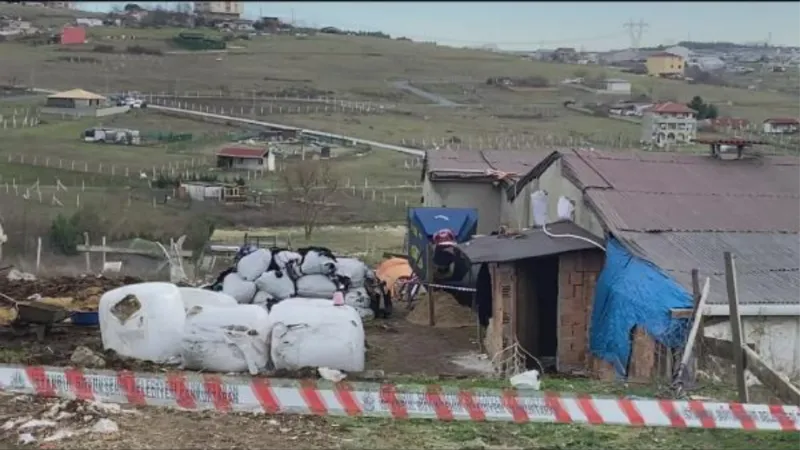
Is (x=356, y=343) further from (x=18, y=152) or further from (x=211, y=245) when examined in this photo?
(x=18, y=152)

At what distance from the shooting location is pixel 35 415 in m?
7.53

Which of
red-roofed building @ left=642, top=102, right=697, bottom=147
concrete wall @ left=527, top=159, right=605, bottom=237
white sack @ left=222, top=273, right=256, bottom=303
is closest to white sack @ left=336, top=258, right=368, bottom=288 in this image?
white sack @ left=222, top=273, right=256, bottom=303

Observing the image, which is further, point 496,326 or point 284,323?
point 496,326

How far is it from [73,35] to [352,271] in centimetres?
3300

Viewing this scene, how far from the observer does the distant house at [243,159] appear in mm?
38062

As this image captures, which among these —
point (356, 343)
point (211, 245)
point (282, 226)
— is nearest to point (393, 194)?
point (282, 226)

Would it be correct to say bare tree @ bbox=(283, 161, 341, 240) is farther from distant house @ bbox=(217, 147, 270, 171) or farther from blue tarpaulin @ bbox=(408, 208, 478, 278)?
blue tarpaulin @ bbox=(408, 208, 478, 278)

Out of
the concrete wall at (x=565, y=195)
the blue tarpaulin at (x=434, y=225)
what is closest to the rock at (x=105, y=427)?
the concrete wall at (x=565, y=195)

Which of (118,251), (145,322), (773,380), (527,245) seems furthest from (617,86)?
(773,380)

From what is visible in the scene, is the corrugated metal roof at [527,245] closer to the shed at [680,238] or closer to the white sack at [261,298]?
the shed at [680,238]

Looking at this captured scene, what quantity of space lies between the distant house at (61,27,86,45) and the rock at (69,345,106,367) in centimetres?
3430

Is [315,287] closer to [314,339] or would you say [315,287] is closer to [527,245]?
[527,245]

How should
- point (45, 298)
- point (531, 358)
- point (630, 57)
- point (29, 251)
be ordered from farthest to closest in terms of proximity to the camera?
point (630, 57) < point (29, 251) < point (45, 298) < point (531, 358)

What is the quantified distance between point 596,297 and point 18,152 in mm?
26383
